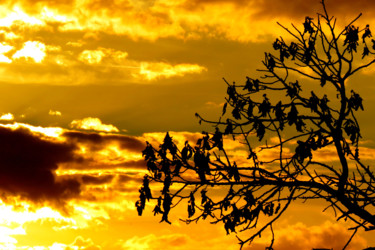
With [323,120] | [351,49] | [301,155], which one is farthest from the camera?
[351,49]

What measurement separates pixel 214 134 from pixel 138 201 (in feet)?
8.50

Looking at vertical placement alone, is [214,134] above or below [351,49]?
below

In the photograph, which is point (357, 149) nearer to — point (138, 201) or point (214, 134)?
point (214, 134)

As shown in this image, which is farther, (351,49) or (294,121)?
(351,49)

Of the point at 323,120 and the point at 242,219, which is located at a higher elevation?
the point at 323,120

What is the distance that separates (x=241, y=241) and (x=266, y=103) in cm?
361

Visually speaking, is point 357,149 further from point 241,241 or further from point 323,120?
point 241,241

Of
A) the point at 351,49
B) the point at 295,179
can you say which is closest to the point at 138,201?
the point at 295,179

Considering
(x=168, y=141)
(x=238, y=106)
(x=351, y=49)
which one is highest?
(x=351, y=49)

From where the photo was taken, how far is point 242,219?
1557 centimetres

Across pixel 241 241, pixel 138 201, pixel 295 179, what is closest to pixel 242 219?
pixel 241 241

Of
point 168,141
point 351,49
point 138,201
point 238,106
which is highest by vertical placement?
point 351,49

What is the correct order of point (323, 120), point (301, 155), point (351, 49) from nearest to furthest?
point (301, 155) < point (323, 120) < point (351, 49)

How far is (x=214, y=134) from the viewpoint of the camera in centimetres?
1558
